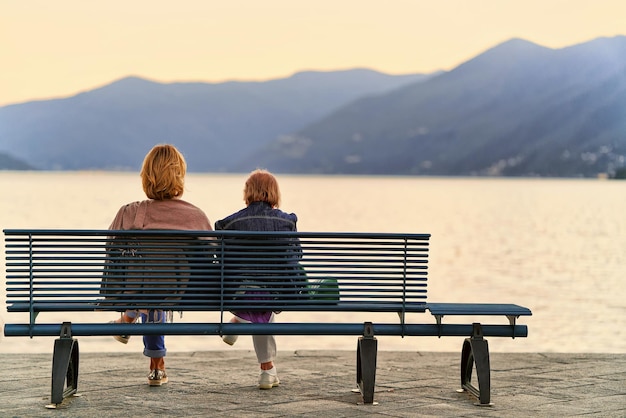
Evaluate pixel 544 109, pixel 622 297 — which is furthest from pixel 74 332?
pixel 544 109

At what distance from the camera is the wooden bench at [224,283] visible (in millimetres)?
6016

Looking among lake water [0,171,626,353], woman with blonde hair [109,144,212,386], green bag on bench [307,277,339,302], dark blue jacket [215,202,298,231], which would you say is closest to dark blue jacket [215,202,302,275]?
dark blue jacket [215,202,298,231]

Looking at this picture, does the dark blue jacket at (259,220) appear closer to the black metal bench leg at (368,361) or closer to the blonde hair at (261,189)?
the blonde hair at (261,189)

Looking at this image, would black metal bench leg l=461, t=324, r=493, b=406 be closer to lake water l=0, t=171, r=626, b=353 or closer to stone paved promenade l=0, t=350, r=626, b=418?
stone paved promenade l=0, t=350, r=626, b=418

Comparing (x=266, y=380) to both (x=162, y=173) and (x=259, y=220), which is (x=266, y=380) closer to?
(x=259, y=220)

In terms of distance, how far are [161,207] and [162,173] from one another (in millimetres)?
199

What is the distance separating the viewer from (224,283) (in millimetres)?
6137

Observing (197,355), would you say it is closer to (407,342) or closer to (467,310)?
(467,310)

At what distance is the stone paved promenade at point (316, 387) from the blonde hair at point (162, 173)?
47.1 inches

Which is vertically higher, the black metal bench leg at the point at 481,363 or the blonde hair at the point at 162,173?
the blonde hair at the point at 162,173

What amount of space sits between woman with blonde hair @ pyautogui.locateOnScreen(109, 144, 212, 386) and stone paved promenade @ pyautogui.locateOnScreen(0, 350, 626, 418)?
540mm

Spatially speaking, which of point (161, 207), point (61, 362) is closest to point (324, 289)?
point (161, 207)

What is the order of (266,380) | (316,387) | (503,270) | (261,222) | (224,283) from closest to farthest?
1. (224,283)
2. (261,222)
3. (266,380)
4. (316,387)
5. (503,270)

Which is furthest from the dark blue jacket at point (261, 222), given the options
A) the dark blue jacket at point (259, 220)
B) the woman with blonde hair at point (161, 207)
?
the woman with blonde hair at point (161, 207)
